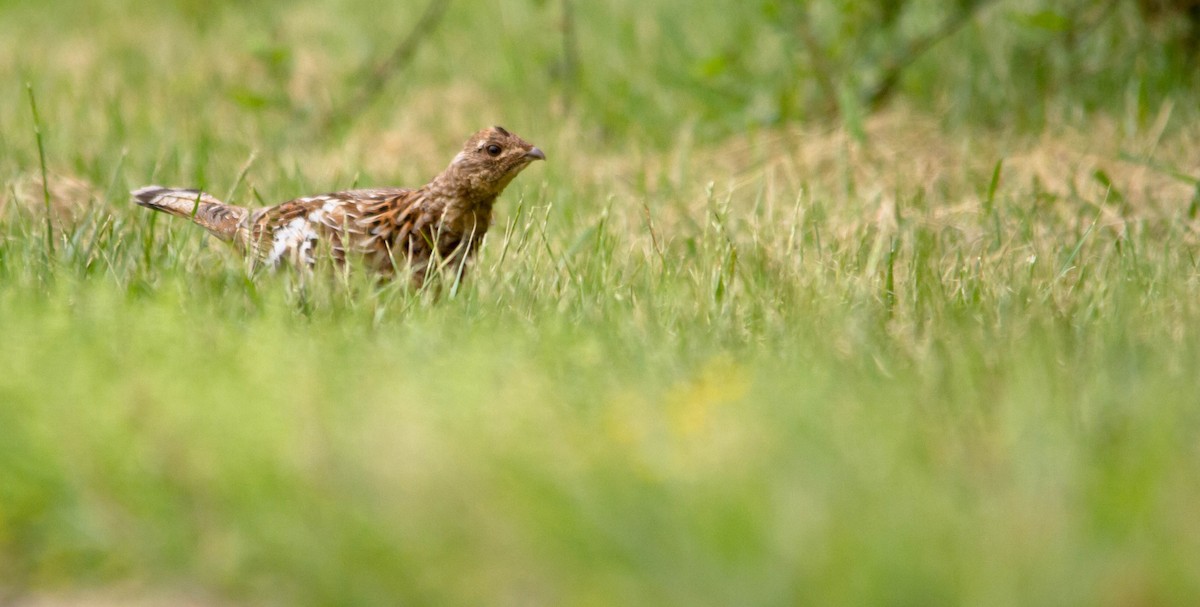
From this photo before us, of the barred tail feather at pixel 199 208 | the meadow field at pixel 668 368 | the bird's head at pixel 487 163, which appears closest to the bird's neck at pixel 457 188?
the bird's head at pixel 487 163

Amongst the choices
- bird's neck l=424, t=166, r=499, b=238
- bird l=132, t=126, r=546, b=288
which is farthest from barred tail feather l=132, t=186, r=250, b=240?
bird's neck l=424, t=166, r=499, b=238

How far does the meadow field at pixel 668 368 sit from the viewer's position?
2492 mm

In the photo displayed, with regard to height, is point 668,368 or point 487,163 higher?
point 487,163

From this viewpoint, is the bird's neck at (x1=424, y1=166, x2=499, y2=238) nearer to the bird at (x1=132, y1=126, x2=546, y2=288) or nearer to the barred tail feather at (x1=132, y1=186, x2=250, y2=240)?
the bird at (x1=132, y1=126, x2=546, y2=288)

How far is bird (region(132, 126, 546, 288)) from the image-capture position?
4.78m

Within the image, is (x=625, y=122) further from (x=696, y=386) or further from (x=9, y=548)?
(x=9, y=548)

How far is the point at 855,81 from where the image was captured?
7.56m

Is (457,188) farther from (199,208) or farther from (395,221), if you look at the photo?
(199,208)

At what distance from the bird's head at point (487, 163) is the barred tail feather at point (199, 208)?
28.5 inches

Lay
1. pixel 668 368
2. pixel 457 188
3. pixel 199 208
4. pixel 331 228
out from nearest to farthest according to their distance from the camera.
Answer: pixel 668 368 < pixel 331 228 < pixel 457 188 < pixel 199 208

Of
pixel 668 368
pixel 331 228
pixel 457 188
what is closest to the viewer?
pixel 668 368

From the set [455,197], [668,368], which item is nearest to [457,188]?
[455,197]

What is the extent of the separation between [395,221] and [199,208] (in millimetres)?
845

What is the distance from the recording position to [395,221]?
4.90 meters
